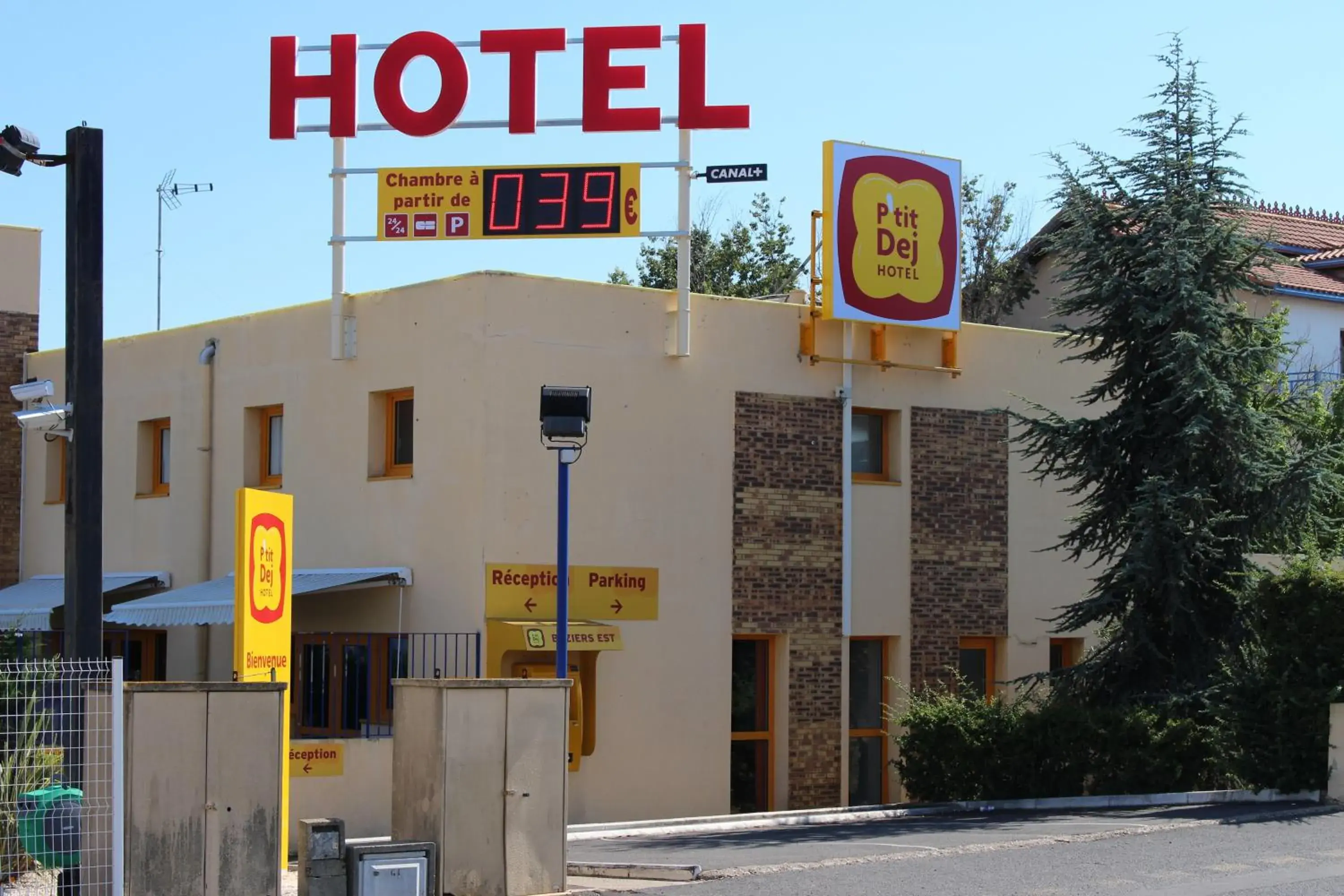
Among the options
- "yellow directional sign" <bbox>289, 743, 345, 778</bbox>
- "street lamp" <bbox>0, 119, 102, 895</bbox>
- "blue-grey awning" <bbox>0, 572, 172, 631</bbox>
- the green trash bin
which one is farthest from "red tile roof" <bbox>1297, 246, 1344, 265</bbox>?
the green trash bin

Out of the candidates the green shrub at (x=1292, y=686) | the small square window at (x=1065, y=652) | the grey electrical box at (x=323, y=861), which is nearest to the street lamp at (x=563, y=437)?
the grey electrical box at (x=323, y=861)

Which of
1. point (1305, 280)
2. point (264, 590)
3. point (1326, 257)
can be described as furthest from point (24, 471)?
point (1326, 257)

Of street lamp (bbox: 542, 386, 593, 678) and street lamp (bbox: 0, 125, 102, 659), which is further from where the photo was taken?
street lamp (bbox: 542, 386, 593, 678)

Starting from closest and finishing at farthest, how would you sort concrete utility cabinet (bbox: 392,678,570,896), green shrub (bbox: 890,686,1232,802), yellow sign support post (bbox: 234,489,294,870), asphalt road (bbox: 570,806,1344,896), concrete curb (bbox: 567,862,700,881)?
concrete utility cabinet (bbox: 392,678,570,896) < asphalt road (bbox: 570,806,1344,896) < concrete curb (bbox: 567,862,700,881) < yellow sign support post (bbox: 234,489,294,870) < green shrub (bbox: 890,686,1232,802)

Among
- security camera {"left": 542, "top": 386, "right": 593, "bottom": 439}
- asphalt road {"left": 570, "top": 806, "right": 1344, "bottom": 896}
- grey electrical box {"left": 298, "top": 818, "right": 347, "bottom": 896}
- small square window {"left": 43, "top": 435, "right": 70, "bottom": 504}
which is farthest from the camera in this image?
small square window {"left": 43, "top": 435, "right": 70, "bottom": 504}

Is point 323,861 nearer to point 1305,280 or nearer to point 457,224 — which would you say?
point 457,224

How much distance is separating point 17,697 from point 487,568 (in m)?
7.34

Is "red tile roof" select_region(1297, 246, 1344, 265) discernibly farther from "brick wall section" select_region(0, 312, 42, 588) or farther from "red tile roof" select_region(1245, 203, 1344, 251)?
"brick wall section" select_region(0, 312, 42, 588)

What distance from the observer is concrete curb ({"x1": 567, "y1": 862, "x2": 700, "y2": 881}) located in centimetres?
1288

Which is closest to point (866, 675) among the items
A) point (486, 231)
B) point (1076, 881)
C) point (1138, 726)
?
point (1138, 726)

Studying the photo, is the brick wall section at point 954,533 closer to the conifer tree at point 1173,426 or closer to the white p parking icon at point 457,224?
the conifer tree at point 1173,426

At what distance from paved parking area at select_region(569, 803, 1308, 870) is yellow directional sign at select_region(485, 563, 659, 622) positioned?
304 cm

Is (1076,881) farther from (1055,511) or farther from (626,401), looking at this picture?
(1055,511)

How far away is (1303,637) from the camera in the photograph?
55.6ft
